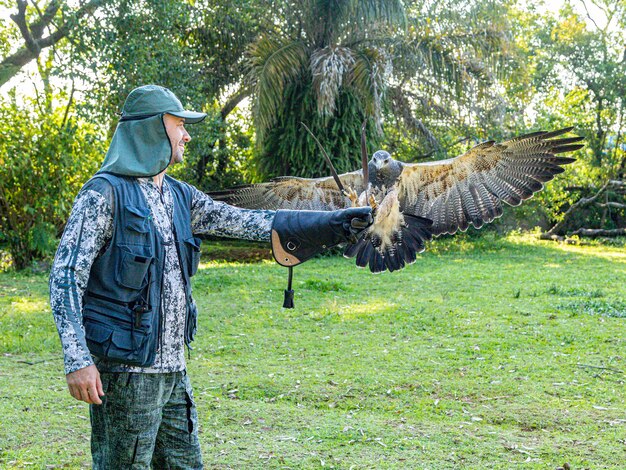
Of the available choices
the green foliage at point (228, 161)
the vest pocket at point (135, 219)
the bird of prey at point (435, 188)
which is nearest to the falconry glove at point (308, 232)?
the vest pocket at point (135, 219)

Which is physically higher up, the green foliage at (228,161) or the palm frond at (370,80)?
the palm frond at (370,80)

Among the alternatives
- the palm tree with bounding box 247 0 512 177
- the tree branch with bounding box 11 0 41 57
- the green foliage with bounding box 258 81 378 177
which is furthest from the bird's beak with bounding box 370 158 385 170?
the tree branch with bounding box 11 0 41 57

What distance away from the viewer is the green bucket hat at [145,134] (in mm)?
2697

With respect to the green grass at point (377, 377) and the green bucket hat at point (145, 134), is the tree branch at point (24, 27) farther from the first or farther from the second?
the green bucket hat at point (145, 134)

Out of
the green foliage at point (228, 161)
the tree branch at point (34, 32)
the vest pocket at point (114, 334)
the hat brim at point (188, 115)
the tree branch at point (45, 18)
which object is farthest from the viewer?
the green foliage at point (228, 161)

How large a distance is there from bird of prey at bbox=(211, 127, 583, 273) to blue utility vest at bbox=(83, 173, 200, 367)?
2385mm

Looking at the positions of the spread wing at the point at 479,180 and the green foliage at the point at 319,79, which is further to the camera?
the green foliage at the point at 319,79

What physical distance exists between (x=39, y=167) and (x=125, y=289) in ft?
31.4

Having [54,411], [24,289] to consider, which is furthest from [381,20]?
[54,411]

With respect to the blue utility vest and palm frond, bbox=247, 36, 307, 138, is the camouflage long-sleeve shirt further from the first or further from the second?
palm frond, bbox=247, 36, 307, 138

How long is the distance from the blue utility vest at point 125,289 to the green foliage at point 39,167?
8902 millimetres

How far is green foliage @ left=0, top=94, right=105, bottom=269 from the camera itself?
11148mm

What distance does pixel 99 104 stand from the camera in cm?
1019

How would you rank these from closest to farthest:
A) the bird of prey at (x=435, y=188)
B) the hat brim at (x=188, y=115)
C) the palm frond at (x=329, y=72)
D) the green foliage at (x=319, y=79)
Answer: the hat brim at (x=188, y=115)
the bird of prey at (x=435, y=188)
the palm frond at (x=329, y=72)
the green foliage at (x=319, y=79)
